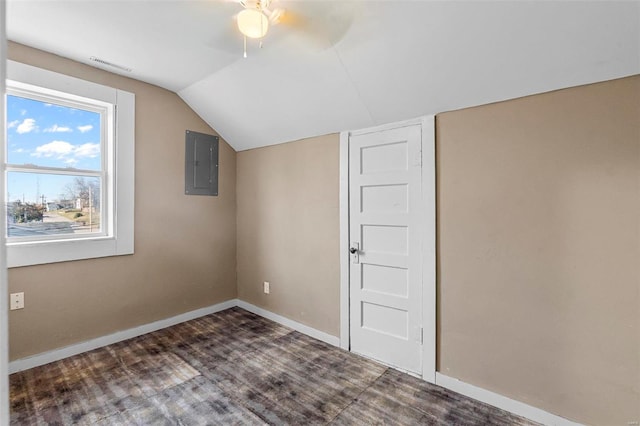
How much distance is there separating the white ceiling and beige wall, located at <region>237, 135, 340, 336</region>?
0.49 m

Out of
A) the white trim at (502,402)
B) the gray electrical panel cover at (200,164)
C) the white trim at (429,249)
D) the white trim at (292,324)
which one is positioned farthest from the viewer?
the gray electrical panel cover at (200,164)

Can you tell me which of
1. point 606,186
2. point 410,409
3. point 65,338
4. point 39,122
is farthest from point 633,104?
point 65,338

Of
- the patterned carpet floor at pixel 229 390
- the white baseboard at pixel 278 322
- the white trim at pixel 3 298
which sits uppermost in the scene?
the white trim at pixel 3 298

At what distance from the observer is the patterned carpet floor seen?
1.80m

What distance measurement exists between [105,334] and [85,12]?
249cm

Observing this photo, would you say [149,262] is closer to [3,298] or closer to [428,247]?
[428,247]

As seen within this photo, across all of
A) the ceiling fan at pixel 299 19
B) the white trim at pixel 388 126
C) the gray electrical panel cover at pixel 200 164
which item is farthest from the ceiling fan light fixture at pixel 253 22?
the gray electrical panel cover at pixel 200 164

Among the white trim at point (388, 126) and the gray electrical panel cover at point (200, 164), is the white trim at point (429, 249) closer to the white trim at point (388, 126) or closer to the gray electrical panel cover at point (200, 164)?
the white trim at point (388, 126)

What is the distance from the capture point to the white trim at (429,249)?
7.01 ft

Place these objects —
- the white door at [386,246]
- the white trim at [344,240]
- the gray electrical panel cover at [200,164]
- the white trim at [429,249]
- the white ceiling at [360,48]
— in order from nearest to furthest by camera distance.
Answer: the white ceiling at [360,48], the white trim at [429,249], the white door at [386,246], the white trim at [344,240], the gray electrical panel cover at [200,164]

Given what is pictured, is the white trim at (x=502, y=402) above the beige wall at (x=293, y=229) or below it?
below

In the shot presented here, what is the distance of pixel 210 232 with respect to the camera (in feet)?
11.2

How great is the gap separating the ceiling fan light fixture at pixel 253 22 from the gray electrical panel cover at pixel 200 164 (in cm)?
186

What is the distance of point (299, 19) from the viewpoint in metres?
1.76
